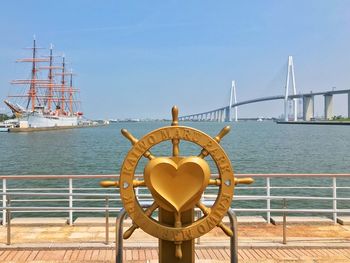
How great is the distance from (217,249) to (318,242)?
1.30 meters

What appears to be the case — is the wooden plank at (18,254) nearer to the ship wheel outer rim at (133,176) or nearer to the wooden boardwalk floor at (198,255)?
the wooden boardwalk floor at (198,255)

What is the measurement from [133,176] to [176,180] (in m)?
0.29

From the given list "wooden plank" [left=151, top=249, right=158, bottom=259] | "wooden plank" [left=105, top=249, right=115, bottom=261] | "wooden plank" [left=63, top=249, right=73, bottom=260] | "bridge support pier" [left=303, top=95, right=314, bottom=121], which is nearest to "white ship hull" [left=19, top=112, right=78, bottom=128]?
"bridge support pier" [left=303, top=95, right=314, bottom=121]

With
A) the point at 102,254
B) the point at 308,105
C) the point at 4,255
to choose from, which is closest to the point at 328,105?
the point at 308,105

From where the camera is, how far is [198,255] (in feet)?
16.0

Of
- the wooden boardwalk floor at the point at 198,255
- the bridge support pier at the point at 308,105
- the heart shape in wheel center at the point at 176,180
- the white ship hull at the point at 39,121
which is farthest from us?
the bridge support pier at the point at 308,105

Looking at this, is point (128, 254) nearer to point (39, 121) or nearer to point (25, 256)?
point (25, 256)

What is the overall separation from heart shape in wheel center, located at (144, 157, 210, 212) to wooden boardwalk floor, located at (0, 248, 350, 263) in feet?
6.36

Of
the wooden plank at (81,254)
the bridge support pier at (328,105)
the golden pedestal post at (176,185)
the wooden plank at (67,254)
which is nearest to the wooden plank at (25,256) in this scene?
the wooden plank at (67,254)

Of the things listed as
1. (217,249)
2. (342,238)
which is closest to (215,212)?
(217,249)

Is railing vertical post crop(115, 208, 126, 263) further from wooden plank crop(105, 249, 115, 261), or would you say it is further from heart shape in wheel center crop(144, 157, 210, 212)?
wooden plank crop(105, 249, 115, 261)

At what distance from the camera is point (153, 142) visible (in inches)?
112

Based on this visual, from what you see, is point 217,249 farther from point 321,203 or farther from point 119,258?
point 321,203

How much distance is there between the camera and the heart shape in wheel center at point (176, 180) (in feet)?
→ 9.02
